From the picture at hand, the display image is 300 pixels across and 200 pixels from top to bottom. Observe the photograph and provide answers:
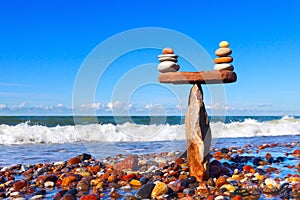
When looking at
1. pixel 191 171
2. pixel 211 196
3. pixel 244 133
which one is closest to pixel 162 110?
pixel 191 171

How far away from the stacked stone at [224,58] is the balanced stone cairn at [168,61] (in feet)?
2.76

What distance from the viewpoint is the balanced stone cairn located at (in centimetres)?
688

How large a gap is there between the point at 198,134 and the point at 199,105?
58 centimetres

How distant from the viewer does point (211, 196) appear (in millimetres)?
5805

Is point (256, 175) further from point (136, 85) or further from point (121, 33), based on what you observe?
point (121, 33)

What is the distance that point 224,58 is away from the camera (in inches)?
260

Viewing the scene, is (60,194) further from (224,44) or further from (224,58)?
(224,44)

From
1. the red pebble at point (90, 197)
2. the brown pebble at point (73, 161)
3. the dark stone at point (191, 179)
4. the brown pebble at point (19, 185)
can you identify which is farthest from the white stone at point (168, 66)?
the brown pebble at point (73, 161)

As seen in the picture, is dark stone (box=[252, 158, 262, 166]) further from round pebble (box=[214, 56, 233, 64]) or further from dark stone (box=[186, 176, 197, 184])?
round pebble (box=[214, 56, 233, 64])

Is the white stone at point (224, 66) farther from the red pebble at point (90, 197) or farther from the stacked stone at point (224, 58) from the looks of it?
the red pebble at point (90, 197)

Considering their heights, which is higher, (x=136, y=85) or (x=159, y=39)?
(x=159, y=39)

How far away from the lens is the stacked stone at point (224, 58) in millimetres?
6572

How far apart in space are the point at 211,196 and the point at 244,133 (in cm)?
1689

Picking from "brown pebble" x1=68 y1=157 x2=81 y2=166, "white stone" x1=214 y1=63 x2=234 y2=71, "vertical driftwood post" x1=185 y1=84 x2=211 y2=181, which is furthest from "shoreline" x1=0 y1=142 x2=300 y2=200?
"white stone" x1=214 y1=63 x2=234 y2=71
